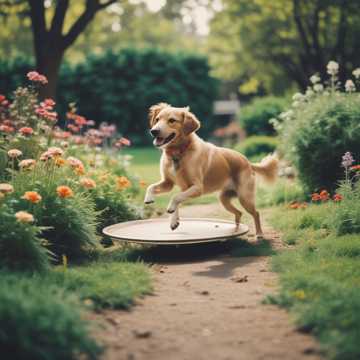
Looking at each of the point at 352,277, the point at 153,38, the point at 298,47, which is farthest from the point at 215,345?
the point at 153,38

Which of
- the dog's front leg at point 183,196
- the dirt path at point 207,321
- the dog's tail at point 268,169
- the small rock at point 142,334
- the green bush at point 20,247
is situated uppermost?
the dog's tail at point 268,169

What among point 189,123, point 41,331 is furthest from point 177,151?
point 41,331

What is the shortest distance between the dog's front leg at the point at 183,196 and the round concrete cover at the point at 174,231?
1.12 feet

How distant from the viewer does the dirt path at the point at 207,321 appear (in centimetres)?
327

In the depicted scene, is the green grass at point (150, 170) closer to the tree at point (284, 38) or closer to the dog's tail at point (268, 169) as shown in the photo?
the dog's tail at point (268, 169)

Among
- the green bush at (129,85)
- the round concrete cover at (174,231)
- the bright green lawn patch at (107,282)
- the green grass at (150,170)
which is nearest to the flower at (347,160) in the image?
the round concrete cover at (174,231)

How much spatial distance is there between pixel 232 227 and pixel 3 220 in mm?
2971

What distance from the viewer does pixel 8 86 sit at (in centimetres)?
2298

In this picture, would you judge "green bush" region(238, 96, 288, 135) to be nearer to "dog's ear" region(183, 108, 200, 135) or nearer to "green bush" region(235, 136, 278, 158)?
"green bush" region(235, 136, 278, 158)

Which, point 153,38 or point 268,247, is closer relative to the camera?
point 268,247

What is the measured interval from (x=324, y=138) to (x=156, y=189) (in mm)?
3395

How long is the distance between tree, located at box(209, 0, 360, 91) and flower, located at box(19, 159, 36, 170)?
15.1 metres

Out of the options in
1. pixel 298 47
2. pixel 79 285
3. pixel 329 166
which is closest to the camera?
pixel 79 285

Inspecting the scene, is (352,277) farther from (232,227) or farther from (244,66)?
(244,66)
